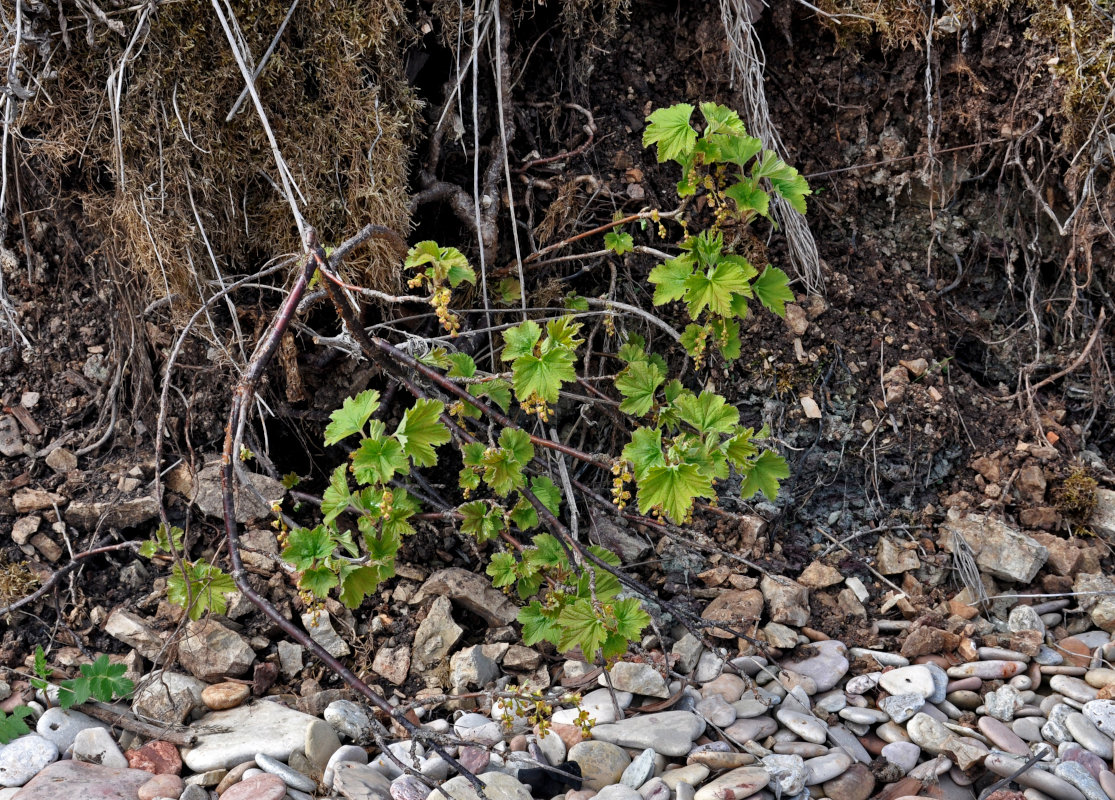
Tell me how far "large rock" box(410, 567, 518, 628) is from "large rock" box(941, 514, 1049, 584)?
1475mm

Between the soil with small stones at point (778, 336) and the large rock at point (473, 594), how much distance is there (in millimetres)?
104

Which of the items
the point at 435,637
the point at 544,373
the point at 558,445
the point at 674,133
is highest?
the point at 674,133

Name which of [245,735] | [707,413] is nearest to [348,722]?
[245,735]

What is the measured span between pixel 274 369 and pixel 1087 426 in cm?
292

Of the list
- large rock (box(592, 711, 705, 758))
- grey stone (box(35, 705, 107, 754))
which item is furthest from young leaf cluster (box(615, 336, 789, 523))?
grey stone (box(35, 705, 107, 754))

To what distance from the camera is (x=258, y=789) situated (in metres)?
1.98

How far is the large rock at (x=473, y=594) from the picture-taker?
2.62 metres

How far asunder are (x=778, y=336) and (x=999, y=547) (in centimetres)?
100

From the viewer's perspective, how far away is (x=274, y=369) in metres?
2.83

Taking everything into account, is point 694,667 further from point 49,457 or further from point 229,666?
point 49,457

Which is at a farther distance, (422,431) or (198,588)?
(198,588)

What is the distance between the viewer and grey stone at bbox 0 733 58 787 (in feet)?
6.83

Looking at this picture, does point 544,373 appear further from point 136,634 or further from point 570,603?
point 136,634

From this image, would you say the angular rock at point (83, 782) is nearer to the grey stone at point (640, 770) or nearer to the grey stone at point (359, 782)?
the grey stone at point (359, 782)
